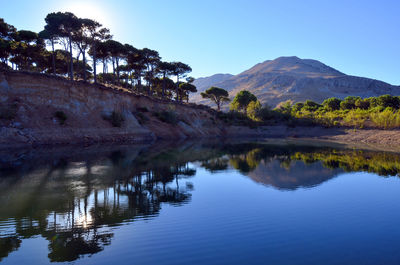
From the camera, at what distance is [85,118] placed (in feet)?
140

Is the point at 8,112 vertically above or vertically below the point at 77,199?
above

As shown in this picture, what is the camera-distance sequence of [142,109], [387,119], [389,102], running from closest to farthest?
[142,109], [387,119], [389,102]

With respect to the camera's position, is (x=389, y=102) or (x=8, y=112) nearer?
(x=8, y=112)

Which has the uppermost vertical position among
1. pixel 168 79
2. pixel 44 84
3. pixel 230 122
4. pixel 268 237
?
pixel 168 79

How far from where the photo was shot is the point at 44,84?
4081 centimetres

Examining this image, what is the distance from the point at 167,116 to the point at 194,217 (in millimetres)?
48032

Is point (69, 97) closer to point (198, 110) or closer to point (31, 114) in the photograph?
point (31, 114)

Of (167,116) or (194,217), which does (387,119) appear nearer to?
(167,116)

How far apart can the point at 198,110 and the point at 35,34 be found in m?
39.1

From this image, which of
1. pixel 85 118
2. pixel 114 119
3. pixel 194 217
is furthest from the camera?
pixel 114 119

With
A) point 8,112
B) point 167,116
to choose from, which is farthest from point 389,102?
point 8,112

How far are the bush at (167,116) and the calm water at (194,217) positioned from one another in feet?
123

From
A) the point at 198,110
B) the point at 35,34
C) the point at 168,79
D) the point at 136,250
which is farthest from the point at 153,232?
the point at 168,79

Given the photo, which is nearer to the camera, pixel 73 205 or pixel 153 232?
pixel 153 232
